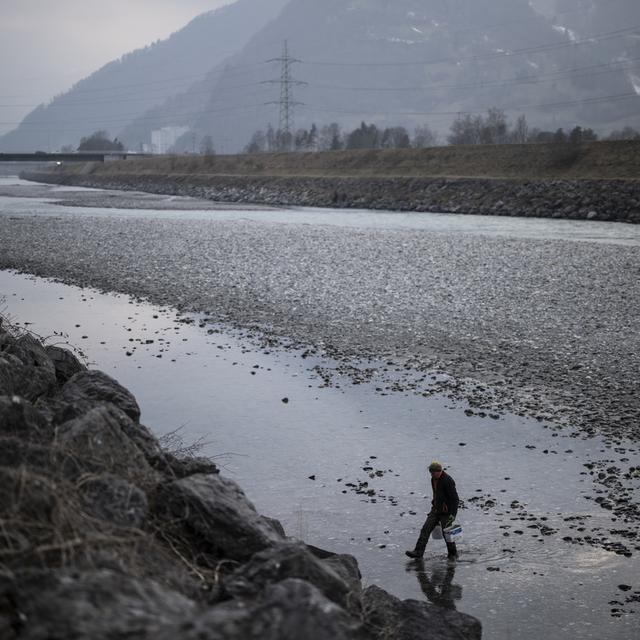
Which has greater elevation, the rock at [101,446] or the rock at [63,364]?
the rock at [101,446]

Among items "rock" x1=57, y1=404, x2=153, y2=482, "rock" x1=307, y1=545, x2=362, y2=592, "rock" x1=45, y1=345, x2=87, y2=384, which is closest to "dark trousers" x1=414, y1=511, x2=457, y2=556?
"rock" x1=307, y1=545, x2=362, y2=592

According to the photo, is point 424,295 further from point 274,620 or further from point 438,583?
point 274,620

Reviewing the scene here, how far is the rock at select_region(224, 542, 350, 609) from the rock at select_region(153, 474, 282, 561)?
752 mm

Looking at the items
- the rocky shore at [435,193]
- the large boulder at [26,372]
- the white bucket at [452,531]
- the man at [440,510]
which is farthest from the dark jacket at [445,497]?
the rocky shore at [435,193]

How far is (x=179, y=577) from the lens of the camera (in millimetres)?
6863

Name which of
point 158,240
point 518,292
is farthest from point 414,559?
point 158,240

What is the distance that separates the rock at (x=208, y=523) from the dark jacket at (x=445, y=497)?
14.2ft

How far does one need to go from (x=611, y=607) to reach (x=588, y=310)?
59.2 ft

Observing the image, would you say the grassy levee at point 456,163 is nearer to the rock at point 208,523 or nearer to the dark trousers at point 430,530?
the dark trousers at point 430,530

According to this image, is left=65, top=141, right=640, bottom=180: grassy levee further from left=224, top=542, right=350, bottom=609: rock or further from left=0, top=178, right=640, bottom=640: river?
left=224, top=542, right=350, bottom=609: rock

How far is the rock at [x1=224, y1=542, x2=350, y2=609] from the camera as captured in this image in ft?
23.0

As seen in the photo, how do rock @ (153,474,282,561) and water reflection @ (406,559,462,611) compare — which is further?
water reflection @ (406,559,462,611)

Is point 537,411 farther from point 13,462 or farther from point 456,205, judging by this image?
point 456,205

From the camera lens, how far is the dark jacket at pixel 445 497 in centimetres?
1206
